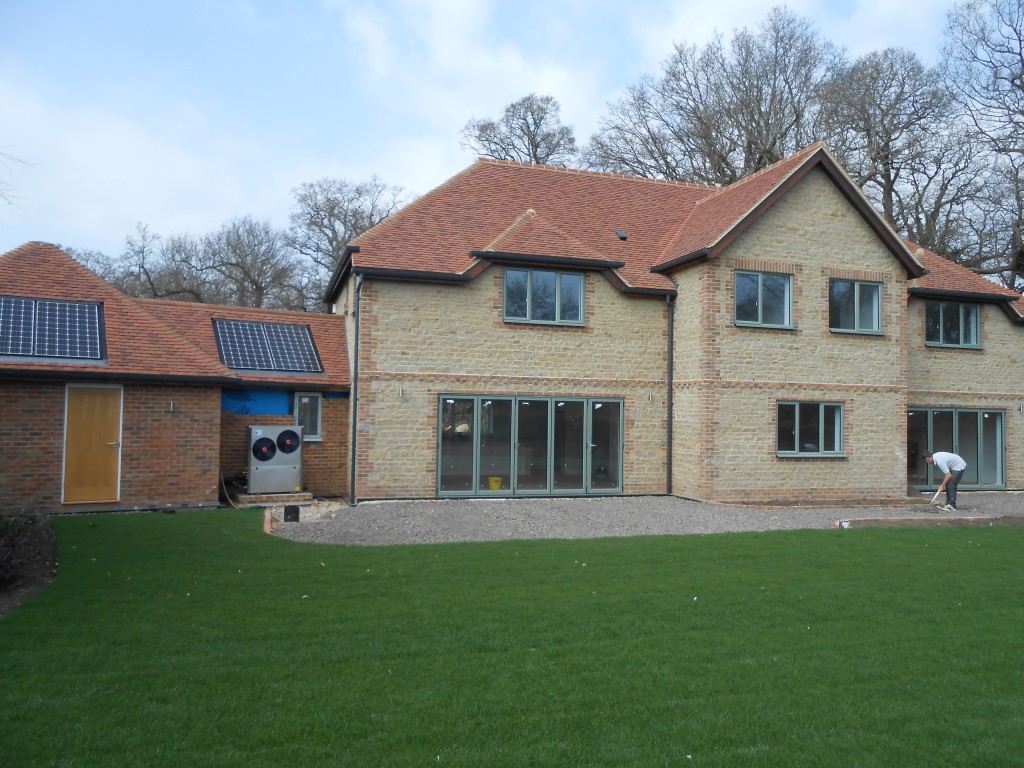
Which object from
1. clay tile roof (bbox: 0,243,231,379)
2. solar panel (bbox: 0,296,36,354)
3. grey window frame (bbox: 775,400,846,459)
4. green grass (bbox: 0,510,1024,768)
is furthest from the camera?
grey window frame (bbox: 775,400,846,459)

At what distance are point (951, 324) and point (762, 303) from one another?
21.4 ft

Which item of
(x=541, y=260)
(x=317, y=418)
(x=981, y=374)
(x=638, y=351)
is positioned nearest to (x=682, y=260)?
(x=638, y=351)

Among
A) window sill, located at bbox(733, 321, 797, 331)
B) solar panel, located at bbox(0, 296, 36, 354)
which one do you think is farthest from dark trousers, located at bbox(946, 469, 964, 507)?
solar panel, located at bbox(0, 296, 36, 354)

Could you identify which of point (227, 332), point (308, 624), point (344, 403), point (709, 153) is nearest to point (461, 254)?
point (344, 403)

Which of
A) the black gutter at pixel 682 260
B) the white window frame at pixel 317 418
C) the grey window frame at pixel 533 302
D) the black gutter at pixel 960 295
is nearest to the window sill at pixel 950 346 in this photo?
the black gutter at pixel 960 295

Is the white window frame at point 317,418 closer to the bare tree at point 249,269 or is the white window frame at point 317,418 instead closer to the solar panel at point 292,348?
the solar panel at point 292,348

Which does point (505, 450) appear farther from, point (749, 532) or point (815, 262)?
point (815, 262)

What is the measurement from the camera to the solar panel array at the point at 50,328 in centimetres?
1466

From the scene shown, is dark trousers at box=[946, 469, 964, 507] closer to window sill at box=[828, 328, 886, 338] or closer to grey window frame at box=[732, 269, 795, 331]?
window sill at box=[828, 328, 886, 338]

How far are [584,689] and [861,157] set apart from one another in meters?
32.6

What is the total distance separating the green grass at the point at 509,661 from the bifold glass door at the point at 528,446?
242 inches

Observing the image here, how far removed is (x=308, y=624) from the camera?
7.27 meters

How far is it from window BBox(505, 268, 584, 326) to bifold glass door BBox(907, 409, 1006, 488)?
894 centimetres

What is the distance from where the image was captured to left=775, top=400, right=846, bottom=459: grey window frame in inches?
686
